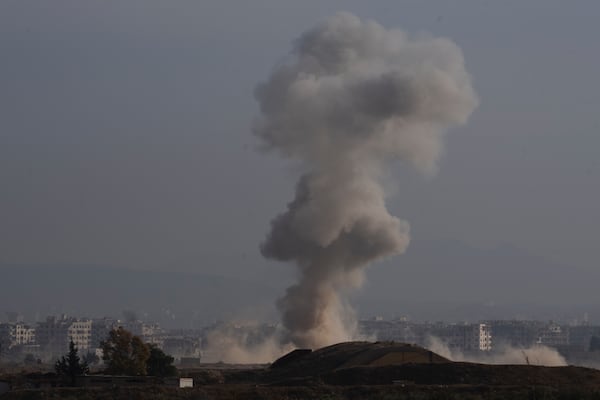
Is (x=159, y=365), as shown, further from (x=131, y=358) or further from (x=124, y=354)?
(x=124, y=354)

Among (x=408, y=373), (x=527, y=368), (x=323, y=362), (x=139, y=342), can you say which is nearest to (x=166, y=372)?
(x=139, y=342)

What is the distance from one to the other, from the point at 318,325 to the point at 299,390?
4441 cm

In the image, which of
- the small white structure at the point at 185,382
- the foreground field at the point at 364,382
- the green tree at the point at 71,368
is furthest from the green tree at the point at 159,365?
the small white structure at the point at 185,382

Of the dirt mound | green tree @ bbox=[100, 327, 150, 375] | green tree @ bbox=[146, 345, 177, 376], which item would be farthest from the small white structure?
green tree @ bbox=[146, 345, 177, 376]

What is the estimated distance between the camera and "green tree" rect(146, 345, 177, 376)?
102062mm

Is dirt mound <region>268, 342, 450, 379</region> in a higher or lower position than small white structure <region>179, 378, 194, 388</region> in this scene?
higher

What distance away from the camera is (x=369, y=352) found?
10394cm

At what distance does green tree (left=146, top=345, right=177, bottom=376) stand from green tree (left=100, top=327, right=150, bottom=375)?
64 cm

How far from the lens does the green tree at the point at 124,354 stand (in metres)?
102

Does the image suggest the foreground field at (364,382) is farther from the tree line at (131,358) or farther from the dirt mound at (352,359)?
the tree line at (131,358)

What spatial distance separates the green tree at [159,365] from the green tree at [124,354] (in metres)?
0.64

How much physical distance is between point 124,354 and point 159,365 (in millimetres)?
2949

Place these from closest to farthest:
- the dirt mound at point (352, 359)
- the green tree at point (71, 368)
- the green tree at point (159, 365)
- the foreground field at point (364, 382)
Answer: the foreground field at point (364, 382) < the green tree at point (71, 368) < the dirt mound at point (352, 359) < the green tree at point (159, 365)

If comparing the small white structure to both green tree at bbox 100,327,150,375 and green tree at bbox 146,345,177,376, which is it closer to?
green tree at bbox 100,327,150,375
